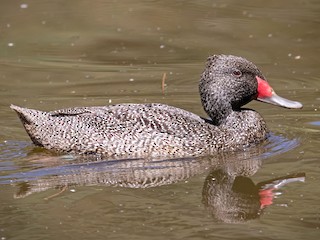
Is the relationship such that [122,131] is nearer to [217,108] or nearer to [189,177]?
[189,177]

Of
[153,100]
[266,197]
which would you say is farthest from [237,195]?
[153,100]

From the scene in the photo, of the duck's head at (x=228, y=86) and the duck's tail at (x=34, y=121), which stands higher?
the duck's head at (x=228, y=86)

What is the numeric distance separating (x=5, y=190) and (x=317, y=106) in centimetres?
461

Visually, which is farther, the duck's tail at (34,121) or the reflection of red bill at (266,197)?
the duck's tail at (34,121)

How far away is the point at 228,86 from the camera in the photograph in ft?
36.5

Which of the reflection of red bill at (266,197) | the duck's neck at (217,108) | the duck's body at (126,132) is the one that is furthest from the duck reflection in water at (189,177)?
the duck's neck at (217,108)

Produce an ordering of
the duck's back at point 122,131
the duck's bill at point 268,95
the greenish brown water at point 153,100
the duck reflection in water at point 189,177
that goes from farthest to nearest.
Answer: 1. the duck's bill at point 268,95
2. the duck's back at point 122,131
3. the duck reflection in water at point 189,177
4. the greenish brown water at point 153,100

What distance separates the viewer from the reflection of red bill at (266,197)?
9062 mm

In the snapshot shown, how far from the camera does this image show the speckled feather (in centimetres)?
1060

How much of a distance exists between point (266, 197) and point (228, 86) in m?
2.17

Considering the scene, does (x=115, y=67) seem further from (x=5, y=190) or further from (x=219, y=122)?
(x=5, y=190)

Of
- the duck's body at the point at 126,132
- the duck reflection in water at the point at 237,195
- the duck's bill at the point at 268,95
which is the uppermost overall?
the duck's bill at the point at 268,95

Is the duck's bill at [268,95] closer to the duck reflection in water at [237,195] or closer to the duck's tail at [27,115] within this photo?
the duck reflection in water at [237,195]

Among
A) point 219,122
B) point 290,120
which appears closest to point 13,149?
point 219,122
